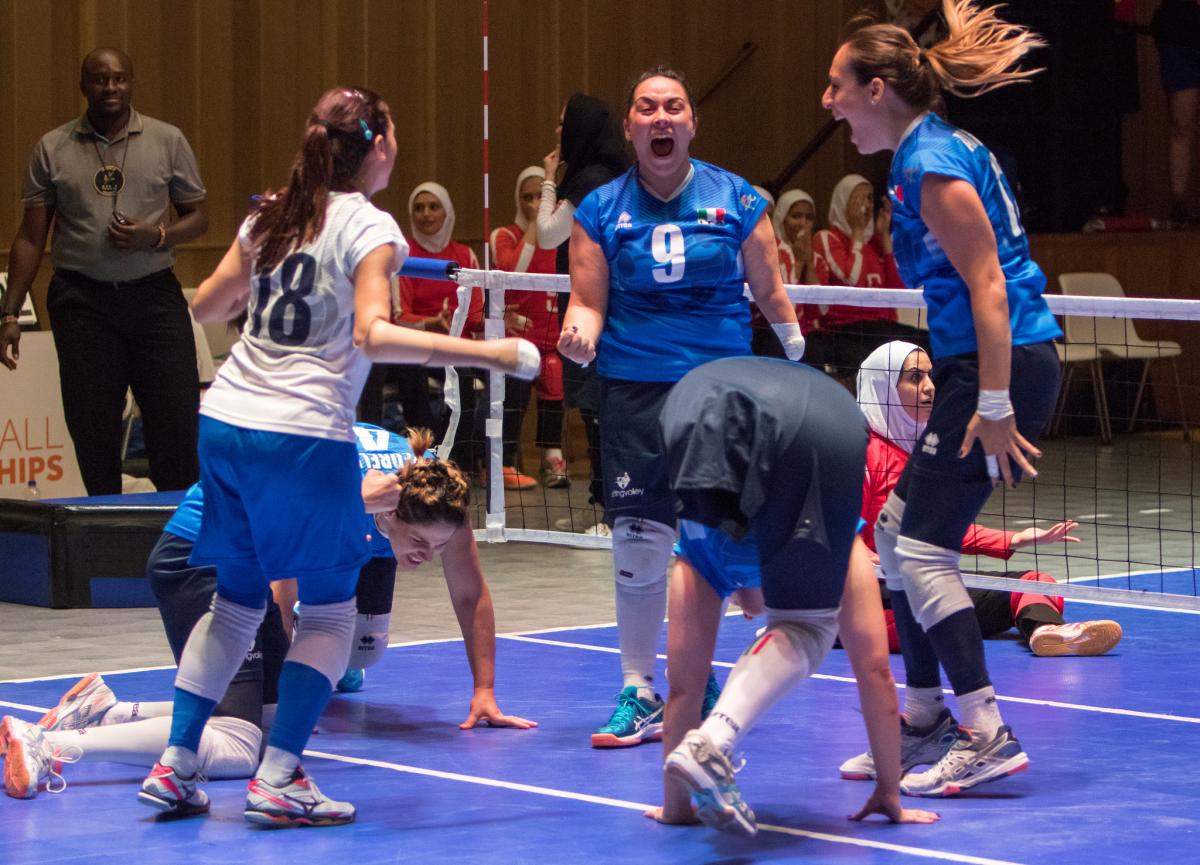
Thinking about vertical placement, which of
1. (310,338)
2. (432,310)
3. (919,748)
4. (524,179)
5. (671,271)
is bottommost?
(919,748)

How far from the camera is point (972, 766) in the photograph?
4.65 meters

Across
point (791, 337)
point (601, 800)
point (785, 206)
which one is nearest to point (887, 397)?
point (791, 337)

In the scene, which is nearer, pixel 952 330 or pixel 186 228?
pixel 952 330

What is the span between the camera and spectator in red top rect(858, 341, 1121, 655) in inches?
258

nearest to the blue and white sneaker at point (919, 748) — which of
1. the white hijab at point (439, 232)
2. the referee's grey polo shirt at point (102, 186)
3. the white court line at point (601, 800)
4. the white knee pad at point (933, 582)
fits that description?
the white knee pad at point (933, 582)

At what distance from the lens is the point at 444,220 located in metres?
11.6

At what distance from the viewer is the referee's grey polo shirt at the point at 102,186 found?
865 cm

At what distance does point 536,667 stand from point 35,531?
2.45 metres

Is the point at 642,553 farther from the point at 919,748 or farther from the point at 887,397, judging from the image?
the point at 887,397

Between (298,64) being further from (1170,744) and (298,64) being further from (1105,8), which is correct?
(1170,744)

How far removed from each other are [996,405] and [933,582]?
0.47m

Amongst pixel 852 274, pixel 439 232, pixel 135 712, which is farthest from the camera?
pixel 852 274

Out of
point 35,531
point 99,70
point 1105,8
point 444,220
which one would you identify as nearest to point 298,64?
point 444,220

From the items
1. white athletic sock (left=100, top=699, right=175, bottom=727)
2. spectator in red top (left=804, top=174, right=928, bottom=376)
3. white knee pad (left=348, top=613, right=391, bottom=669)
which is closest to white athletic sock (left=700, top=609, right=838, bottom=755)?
white athletic sock (left=100, top=699, right=175, bottom=727)
